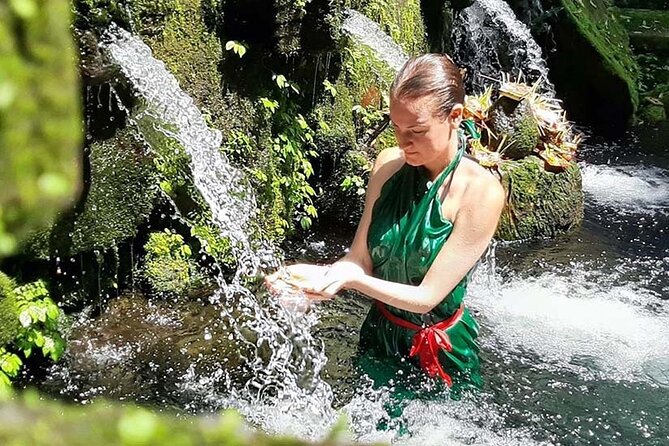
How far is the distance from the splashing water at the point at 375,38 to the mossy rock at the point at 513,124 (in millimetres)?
911

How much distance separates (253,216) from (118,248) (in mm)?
886

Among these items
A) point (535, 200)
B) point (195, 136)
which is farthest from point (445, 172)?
point (535, 200)

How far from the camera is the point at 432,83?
7.98ft

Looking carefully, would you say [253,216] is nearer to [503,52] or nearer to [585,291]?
[585,291]

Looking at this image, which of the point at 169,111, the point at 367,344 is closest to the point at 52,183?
the point at 367,344

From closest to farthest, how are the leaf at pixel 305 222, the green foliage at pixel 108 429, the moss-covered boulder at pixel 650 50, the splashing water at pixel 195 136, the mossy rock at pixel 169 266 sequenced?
the green foliage at pixel 108 429 < the splashing water at pixel 195 136 < the mossy rock at pixel 169 266 < the leaf at pixel 305 222 < the moss-covered boulder at pixel 650 50

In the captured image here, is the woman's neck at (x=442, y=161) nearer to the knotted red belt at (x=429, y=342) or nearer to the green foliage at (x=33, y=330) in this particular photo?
the knotted red belt at (x=429, y=342)

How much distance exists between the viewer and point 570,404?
158 inches

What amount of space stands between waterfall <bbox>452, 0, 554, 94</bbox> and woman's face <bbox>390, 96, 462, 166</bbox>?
715cm

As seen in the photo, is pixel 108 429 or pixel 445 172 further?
pixel 445 172

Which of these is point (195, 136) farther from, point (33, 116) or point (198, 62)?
point (33, 116)

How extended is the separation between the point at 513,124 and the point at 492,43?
10.5ft

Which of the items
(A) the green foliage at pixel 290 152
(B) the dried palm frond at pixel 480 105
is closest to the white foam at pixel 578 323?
(B) the dried palm frond at pixel 480 105

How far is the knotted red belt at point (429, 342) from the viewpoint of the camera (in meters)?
2.73
